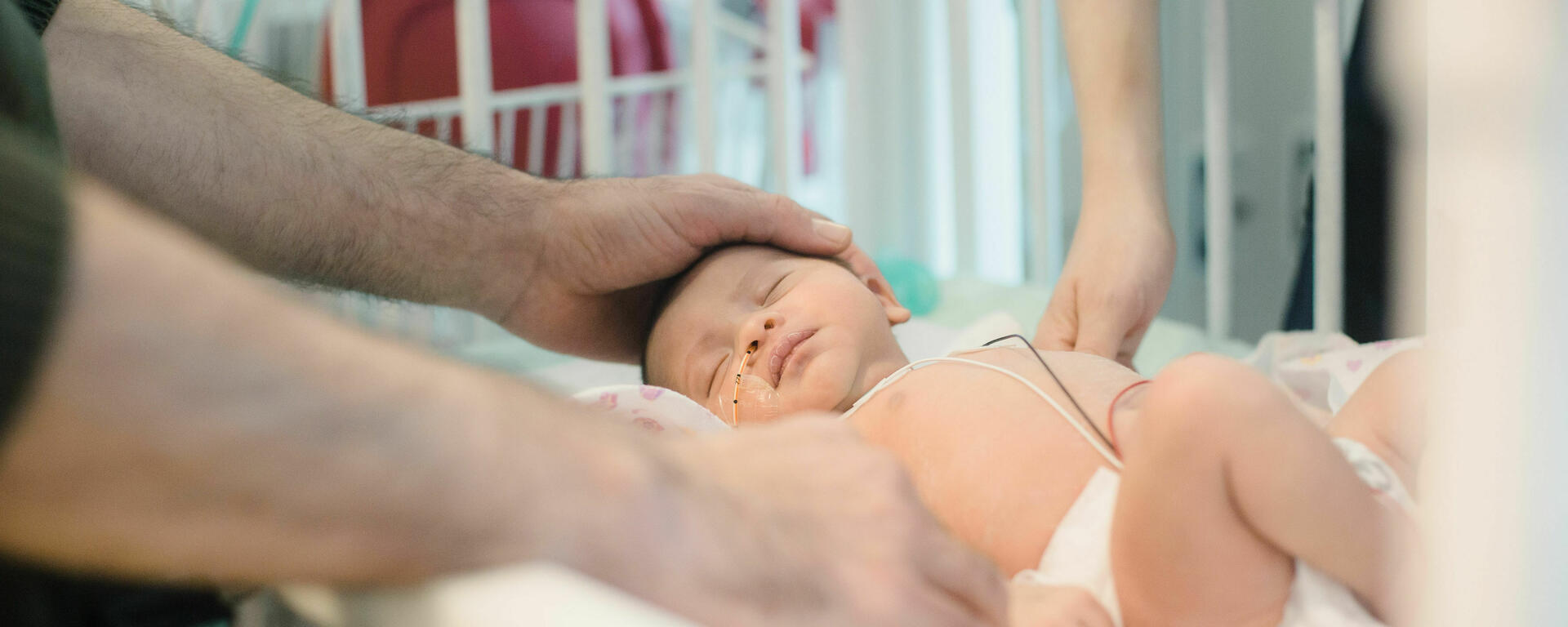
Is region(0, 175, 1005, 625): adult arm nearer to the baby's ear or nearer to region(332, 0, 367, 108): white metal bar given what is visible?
the baby's ear

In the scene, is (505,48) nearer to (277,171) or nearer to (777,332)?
(277,171)

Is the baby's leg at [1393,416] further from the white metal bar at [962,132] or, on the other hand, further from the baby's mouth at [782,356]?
the white metal bar at [962,132]

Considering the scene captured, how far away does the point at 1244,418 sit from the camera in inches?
20.9

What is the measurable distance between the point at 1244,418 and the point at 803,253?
66 centimetres

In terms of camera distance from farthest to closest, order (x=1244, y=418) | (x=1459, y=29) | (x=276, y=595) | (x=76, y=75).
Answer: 1. (x=76, y=75)
2. (x=1244, y=418)
3. (x=276, y=595)
4. (x=1459, y=29)

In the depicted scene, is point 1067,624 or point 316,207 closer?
point 1067,624

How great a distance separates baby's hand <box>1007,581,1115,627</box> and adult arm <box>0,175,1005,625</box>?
0.24 m

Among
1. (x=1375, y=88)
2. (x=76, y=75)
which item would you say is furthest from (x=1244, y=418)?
(x=76, y=75)

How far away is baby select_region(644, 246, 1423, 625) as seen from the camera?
1.76 feet

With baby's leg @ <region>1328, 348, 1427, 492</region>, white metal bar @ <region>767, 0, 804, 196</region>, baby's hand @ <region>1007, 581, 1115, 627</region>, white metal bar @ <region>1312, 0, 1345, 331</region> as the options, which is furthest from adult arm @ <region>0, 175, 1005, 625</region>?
white metal bar @ <region>767, 0, 804, 196</region>

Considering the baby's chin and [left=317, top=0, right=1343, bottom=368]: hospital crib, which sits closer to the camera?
the baby's chin

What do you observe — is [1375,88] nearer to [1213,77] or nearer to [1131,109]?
[1213,77]

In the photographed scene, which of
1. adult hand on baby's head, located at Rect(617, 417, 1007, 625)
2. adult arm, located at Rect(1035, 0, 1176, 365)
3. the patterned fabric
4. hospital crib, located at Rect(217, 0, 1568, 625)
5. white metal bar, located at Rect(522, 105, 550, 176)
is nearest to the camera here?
hospital crib, located at Rect(217, 0, 1568, 625)

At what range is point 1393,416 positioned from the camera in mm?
694
